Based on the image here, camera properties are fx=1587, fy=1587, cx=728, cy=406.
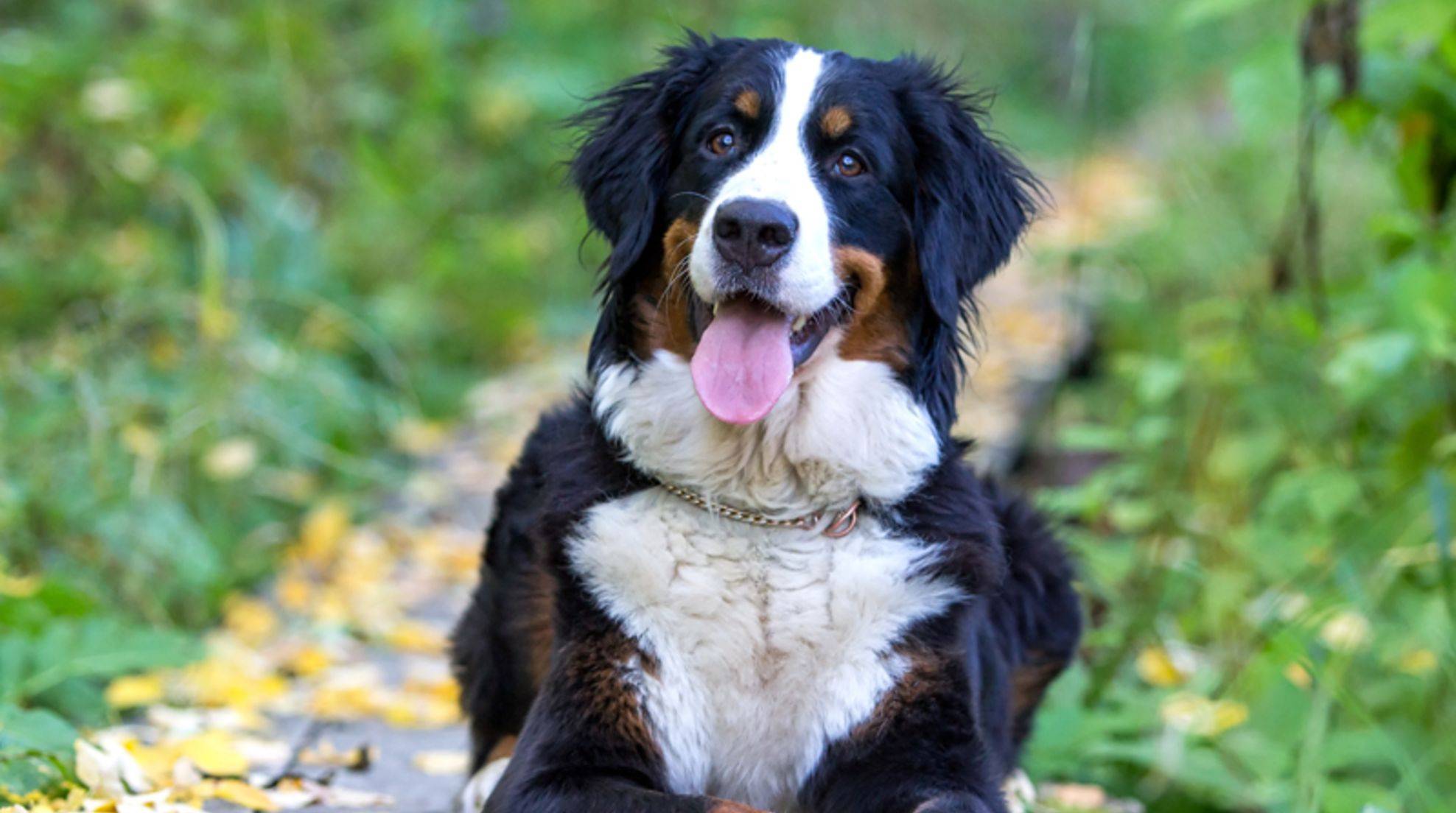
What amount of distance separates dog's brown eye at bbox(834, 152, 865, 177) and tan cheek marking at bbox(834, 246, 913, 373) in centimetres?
17

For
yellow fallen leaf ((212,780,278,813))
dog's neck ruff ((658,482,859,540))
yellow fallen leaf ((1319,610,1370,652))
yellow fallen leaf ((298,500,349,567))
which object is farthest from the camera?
yellow fallen leaf ((298,500,349,567))

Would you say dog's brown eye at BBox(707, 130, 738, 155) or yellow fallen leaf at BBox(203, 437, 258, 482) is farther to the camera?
yellow fallen leaf at BBox(203, 437, 258, 482)

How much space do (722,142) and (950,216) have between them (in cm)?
52

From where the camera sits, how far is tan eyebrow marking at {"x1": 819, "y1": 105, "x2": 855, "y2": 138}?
3312 mm

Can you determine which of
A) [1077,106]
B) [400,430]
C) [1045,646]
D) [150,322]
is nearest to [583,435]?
[1045,646]

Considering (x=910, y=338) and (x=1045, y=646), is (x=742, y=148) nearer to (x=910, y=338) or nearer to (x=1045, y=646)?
(x=910, y=338)

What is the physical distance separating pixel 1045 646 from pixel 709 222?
5.61ft

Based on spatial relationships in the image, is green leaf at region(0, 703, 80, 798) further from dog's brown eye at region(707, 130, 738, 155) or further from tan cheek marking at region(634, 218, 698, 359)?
dog's brown eye at region(707, 130, 738, 155)

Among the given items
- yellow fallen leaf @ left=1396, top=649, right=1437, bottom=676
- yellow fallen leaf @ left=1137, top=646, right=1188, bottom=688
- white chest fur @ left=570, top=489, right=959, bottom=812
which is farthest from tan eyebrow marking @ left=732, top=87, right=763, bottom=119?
yellow fallen leaf @ left=1396, top=649, right=1437, bottom=676

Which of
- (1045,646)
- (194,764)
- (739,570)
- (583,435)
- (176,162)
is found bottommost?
(1045,646)

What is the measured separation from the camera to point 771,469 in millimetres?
3312

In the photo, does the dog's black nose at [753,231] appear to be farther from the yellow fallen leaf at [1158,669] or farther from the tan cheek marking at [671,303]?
→ the yellow fallen leaf at [1158,669]

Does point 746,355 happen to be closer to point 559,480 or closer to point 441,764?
point 559,480

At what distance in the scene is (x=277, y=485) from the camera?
6062 millimetres
